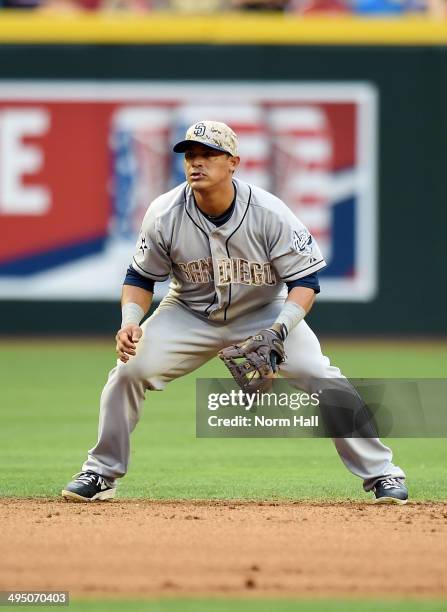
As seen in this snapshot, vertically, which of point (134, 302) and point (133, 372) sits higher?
point (134, 302)

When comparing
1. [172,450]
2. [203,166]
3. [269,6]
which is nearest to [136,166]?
[269,6]

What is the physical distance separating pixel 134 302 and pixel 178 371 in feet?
1.27

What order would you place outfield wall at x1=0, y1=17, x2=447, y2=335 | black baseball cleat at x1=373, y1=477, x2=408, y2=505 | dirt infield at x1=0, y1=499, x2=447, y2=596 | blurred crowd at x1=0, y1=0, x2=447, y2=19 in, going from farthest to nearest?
blurred crowd at x1=0, y1=0, x2=447, y2=19 → outfield wall at x1=0, y1=17, x2=447, y2=335 → black baseball cleat at x1=373, y1=477, x2=408, y2=505 → dirt infield at x1=0, y1=499, x2=447, y2=596

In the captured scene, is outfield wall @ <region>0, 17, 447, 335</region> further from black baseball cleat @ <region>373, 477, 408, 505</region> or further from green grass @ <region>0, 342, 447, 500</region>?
black baseball cleat @ <region>373, 477, 408, 505</region>

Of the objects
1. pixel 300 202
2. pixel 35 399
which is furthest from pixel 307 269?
pixel 300 202

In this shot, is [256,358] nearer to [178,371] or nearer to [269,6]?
[178,371]

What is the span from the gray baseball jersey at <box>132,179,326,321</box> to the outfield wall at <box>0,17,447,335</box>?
7735 mm

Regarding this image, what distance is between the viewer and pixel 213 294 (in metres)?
6.40

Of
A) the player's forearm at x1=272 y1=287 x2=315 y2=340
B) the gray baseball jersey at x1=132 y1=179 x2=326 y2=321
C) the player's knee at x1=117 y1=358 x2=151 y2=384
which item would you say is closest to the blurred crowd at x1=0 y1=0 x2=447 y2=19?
the gray baseball jersey at x1=132 y1=179 x2=326 y2=321

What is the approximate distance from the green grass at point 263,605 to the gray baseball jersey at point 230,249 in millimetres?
2155

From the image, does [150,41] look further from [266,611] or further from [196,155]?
[266,611]

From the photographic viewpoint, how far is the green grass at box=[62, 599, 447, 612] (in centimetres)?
424

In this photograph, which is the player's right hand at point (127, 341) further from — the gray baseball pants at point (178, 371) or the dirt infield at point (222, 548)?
the dirt infield at point (222, 548)

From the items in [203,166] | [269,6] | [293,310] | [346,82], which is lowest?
[293,310]
